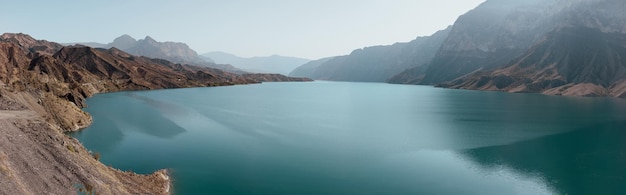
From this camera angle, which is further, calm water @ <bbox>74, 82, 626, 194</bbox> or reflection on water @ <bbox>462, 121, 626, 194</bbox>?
reflection on water @ <bbox>462, 121, 626, 194</bbox>

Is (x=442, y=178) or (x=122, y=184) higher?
(x=122, y=184)

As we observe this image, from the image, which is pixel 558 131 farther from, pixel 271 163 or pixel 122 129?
pixel 122 129

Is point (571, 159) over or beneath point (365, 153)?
beneath

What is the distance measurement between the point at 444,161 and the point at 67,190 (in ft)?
161

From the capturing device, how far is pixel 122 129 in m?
83.6

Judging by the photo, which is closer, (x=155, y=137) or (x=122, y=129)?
(x=155, y=137)

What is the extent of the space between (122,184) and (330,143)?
40.2 meters

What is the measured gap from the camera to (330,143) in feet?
235

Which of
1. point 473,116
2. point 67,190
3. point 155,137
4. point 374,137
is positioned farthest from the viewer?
point 473,116

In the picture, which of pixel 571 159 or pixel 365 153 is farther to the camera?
pixel 365 153

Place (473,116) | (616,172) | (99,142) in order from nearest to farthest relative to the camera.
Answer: (616,172) → (99,142) → (473,116)

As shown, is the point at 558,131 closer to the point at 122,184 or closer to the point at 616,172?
the point at 616,172

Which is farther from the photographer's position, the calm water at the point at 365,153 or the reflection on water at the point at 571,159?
the reflection on water at the point at 571,159

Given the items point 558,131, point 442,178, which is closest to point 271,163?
point 442,178
